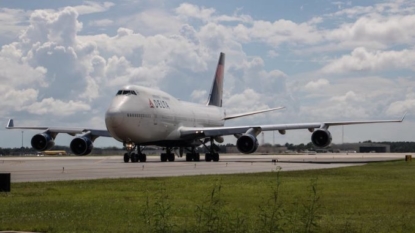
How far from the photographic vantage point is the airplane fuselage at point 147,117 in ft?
185

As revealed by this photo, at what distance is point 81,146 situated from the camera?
6150 centimetres

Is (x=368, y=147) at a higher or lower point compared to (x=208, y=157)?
higher

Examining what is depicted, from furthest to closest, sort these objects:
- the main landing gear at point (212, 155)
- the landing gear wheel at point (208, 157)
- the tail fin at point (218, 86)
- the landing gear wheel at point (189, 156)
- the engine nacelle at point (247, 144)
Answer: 1. the tail fin at point (218, 86)
2. the landing gear wheel at point (189, 156)
3. the main landing gear at point (212, 155)
4. the landing gear wheel at point (208, 157)
5. the engine nacelle at point (247, 144)

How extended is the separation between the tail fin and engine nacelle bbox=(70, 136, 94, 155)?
24483mm

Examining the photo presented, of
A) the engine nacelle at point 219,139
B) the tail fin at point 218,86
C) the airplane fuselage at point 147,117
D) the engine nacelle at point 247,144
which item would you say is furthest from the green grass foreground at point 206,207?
the tail fin at point 218,86

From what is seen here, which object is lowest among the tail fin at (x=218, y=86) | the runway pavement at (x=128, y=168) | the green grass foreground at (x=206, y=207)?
the green grass foreground at (x=206, y=207)

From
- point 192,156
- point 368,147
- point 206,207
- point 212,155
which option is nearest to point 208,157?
point 212,155

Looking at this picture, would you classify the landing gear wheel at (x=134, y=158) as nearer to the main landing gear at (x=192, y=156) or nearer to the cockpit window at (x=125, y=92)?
the cockpit window at (x=125, y=92)

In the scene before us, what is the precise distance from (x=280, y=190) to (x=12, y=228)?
455 inches

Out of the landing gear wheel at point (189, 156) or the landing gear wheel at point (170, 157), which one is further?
the landing gear wheel at point (189, 156)

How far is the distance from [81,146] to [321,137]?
21.1 meters

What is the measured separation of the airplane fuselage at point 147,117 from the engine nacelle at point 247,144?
25.7 ft

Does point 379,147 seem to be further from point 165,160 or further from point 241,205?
point 241,205

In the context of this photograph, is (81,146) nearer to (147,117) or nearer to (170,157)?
(147,117)
